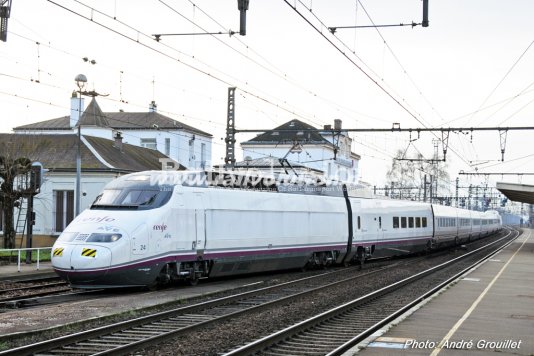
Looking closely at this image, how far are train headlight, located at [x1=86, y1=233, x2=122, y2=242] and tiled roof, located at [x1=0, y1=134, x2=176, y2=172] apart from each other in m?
21.5

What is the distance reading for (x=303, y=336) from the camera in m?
12.8

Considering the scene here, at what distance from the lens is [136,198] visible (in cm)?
1892

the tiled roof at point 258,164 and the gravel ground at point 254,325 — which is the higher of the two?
the tiled roof at point 258,164

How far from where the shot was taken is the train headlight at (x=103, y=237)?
57.1 ft

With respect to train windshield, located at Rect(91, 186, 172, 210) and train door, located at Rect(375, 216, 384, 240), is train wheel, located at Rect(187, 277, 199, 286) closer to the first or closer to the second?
train windshield, located at Rect(91, 186, 172, 210)

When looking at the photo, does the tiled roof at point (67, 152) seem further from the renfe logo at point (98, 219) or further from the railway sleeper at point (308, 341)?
the railway sleeper at point (308, 341)

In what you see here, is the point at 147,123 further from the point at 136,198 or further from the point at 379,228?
the point at 136,198

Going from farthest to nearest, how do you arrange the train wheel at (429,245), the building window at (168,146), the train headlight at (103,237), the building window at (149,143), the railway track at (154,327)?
the building window at (149,143) → the building window at (168,146) → the train wheel at (429,245) → the train headlight at (103,237) → the railway track at (154,327)

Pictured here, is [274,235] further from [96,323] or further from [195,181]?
[96,323]

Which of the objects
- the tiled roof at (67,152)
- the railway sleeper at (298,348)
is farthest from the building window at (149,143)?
the railway sleeper at (298,348)

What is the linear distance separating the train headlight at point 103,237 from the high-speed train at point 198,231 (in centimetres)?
2

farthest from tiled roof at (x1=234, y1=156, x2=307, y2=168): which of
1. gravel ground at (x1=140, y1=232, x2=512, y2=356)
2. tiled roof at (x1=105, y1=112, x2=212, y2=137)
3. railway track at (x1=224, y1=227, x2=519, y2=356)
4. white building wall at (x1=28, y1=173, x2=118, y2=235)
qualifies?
railway track at (x1=224, y1=227, x2=519, y2=356)

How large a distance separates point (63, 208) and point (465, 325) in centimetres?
3063

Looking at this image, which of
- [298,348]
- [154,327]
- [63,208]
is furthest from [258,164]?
[298,348]
